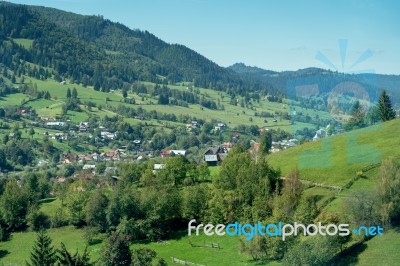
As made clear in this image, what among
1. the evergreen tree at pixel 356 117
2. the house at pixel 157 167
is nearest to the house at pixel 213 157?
the house at pixel 157 167

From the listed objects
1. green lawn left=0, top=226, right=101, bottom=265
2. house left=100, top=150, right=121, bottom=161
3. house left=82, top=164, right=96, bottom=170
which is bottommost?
green lawn left=0, top=226, right=101, bottom=265

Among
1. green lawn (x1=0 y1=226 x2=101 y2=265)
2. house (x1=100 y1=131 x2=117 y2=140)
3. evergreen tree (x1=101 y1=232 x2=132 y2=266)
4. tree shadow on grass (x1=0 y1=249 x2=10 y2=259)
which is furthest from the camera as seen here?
house (x1=100 y1=131 x2=117 y2=140)

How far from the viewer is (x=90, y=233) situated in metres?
57.0

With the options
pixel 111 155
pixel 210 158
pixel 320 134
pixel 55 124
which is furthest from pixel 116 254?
pixel 55 124

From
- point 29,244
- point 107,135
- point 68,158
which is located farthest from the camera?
point 107,135

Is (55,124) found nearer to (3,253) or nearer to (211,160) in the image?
(211,160)

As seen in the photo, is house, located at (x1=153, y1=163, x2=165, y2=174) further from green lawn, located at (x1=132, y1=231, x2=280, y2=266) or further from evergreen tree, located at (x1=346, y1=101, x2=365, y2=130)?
evergreen tree, located at (x1=346, y1=101, x2=365, y2=130)

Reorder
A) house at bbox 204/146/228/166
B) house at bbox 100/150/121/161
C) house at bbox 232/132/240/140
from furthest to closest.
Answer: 1. house at bbox 232/132/240/140
2. house at bbox 100/150/121/161
3. house at bbox 204/146/228/166

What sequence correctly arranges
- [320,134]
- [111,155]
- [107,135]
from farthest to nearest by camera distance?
[107,135] < [111,155] < [320,134]

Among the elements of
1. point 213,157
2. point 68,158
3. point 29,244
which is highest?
point 213,157

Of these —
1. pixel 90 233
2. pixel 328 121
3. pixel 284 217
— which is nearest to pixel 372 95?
pixel 328 121

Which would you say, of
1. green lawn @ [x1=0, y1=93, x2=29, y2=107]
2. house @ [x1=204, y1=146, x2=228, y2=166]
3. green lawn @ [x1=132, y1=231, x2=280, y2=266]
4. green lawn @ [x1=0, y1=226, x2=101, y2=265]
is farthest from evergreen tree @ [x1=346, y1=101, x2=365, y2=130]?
green lawn @ [x1=0, y1=93, x2=29, y2=107]

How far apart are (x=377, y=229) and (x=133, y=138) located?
136 m

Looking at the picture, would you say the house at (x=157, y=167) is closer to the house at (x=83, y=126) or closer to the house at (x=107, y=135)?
the house at (x=107, y=135)
